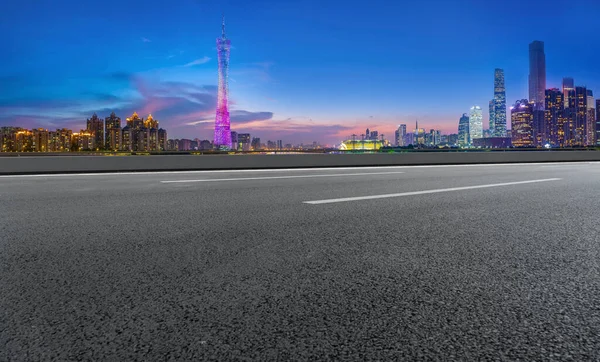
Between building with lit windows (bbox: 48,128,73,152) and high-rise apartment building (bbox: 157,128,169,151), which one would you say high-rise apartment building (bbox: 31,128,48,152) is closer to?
building with lit windows (bbox: 48,128,73,152)

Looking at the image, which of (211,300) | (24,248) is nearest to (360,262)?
(211,300)

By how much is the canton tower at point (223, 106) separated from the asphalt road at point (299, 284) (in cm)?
11574

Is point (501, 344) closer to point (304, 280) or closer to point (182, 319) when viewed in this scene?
point (304, 280)

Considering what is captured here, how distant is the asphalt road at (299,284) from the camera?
2.24 metres

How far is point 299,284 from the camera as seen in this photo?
3203 millimetres

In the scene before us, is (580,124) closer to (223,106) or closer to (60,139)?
(223,106)

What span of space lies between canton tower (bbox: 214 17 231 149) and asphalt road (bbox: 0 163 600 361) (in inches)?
4557

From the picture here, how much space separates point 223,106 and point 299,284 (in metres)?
121

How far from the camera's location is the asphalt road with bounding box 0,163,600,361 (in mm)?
2236

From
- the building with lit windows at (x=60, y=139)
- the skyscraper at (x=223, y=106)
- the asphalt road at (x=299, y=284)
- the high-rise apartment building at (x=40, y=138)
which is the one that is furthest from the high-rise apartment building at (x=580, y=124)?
the asphalt road at (x=299, y=284)

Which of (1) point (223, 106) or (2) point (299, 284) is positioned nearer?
(2) point (299, 284)

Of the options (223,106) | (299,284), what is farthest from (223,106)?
(299,284)

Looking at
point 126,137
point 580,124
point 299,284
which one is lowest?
point 299,284

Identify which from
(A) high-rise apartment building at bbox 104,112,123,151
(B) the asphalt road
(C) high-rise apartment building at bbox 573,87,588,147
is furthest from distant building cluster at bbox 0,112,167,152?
(C) high-rise apartment building at bbox 573,87,588,147
